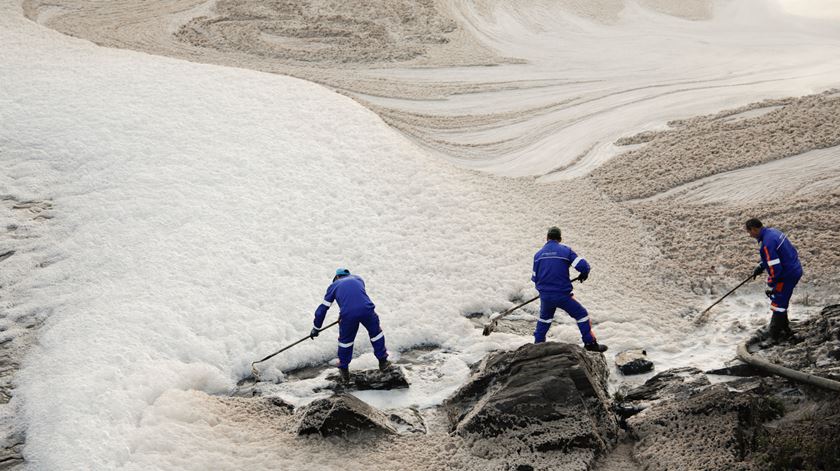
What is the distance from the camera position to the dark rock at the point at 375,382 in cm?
968

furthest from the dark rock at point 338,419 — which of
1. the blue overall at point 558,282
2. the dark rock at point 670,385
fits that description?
the dark rock at point 670,385

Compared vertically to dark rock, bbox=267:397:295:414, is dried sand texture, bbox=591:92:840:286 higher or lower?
higher

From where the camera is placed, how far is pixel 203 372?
31.6 feet

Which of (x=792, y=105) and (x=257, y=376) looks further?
(x=792, y=105)

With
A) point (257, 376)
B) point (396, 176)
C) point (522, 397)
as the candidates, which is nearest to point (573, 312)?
point (522, 397)

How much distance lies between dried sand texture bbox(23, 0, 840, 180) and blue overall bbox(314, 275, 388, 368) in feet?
24.0

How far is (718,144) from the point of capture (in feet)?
52.7

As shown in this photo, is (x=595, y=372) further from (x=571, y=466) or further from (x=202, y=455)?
(x=202, y=455)

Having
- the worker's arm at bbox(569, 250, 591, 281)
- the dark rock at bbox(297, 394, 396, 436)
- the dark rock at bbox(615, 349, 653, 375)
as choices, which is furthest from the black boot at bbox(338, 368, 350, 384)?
the dark rock at bbox(615, 349, 653, 375)

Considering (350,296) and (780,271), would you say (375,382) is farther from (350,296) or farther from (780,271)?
(780,271)

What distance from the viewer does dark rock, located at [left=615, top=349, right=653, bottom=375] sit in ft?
31.9

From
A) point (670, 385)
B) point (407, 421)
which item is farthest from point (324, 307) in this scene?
point (670, 385)

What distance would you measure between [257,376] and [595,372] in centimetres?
422

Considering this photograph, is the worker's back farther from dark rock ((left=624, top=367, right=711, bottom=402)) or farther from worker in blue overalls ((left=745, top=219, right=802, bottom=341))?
worker in blue overalls ((left=745, top=219, right=802, bottom=341))
